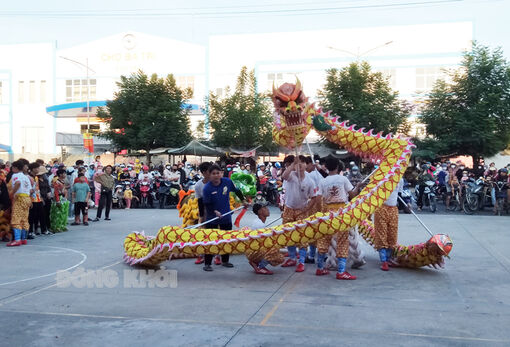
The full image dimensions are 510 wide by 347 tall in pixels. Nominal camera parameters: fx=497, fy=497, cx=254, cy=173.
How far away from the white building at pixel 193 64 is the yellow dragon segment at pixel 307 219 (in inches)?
1177

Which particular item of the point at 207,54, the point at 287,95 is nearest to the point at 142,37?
the point at 207,54

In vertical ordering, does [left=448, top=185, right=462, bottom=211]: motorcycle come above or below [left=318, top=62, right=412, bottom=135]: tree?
below

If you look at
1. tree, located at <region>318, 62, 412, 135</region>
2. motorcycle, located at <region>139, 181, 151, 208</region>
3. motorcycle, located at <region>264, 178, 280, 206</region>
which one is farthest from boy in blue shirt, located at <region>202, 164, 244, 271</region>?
tree, located at <region>318, 62, 412, 135</region>

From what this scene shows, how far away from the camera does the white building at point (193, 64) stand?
122 ft

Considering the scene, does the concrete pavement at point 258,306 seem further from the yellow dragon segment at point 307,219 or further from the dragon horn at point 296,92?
the dragon horn at point 296,92

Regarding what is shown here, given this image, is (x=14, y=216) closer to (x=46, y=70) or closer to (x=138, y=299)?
(x=138, y=299)

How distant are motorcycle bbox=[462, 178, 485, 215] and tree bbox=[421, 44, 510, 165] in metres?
9.38

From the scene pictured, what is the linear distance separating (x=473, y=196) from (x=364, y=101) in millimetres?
12262

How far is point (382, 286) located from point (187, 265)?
301 cm

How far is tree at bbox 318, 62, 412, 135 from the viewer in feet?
84.9

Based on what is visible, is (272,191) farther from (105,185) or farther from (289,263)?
(289,263)

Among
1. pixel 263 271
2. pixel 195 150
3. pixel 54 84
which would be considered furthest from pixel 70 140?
pixel 263 271

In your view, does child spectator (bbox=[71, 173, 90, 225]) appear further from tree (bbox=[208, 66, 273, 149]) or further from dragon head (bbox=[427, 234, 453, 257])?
tree (bbox=[208, 66, 273, 149])

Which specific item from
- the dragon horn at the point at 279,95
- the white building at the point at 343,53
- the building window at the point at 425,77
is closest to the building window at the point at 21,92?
the white building at the point at 343,53
